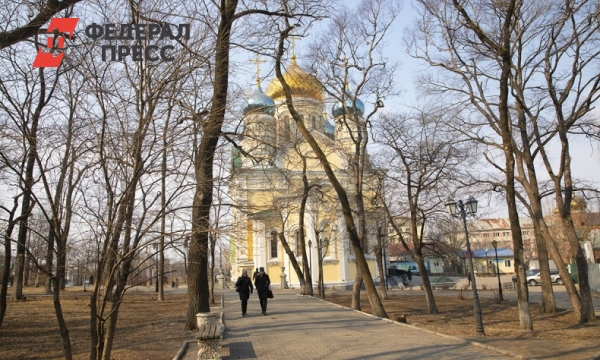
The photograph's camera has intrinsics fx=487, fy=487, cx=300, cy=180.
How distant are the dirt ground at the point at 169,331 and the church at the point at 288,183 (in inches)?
124

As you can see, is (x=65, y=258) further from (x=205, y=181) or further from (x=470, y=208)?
(x=470, y=208)

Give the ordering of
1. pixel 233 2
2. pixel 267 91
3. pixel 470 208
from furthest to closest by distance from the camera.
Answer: pixel 267 91
pixel 470 208
pixel 233 2

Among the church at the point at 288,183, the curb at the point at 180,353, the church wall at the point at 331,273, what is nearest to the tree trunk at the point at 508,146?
the church at the point at 288,183

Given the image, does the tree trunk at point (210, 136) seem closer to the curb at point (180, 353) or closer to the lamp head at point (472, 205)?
the curb at point (180, 353)

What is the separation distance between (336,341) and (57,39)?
7.34 metres

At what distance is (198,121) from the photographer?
24.3ft

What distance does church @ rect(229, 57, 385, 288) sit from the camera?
966 centimetres

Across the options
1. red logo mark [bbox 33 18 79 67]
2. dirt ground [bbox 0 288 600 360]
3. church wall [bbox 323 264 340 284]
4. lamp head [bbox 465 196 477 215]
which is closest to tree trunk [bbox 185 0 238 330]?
red logo mark [bbox 33 18 79 67]

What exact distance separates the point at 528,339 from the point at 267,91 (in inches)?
1112

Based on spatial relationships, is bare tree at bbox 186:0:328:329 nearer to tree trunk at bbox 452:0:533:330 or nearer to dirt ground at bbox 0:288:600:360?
dirt ground at bbox 0:288:600:360

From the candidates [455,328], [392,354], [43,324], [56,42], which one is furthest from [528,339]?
[43,324]

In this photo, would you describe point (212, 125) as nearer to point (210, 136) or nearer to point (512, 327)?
point (210, 136)

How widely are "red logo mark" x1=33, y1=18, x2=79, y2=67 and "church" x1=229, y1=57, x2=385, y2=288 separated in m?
3.33

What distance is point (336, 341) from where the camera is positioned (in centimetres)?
978
